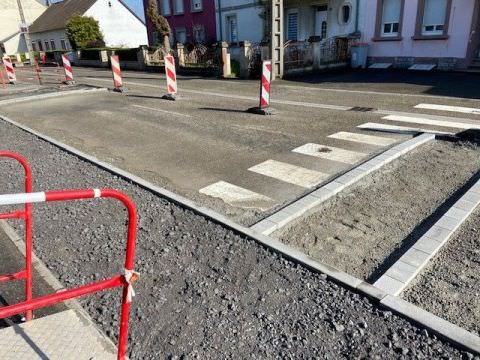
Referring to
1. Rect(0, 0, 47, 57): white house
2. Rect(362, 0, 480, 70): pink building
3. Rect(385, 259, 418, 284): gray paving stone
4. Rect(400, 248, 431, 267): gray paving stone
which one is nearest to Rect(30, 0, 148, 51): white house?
Rect(0, 0, 47, 57): white house

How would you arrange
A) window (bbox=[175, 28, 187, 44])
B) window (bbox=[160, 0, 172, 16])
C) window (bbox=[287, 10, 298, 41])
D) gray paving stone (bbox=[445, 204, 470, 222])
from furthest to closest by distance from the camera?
window (bbox=[160, 0, 172, 16])
window (bbox=[175, 28, 187, 44])
window (bbox=[287, 10, 298, 41])
gray paving stone (bbox=[445, 204, 470, 222])

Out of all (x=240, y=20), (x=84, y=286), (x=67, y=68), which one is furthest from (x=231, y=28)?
(x=84, y=286)

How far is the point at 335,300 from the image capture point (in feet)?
10.8

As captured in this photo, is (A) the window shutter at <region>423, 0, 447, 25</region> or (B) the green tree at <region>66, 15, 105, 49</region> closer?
(A) the window shutter at <region>423, 0, 447, 25</region>

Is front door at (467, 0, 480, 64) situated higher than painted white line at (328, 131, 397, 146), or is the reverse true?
front door at (467, 0, 480, 64)

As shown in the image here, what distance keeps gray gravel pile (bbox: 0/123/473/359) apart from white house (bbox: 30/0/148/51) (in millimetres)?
46564

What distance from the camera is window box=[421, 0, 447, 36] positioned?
1852cm

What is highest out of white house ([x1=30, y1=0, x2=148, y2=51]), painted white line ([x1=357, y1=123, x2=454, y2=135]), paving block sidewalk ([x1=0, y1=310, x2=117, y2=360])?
white house ([x1=30, y1=0, x2=148, y2=51])

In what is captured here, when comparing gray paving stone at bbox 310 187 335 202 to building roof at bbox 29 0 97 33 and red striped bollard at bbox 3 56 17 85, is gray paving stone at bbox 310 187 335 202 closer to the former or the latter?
red striped bollard at bbox 3 56 17 85

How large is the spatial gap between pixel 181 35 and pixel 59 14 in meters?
26.4

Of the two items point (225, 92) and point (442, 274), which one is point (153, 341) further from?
point (225, 92)

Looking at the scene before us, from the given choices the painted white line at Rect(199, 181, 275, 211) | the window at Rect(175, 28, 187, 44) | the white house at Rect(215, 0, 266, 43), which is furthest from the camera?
the window at Rect(175, 28, 187, 44)

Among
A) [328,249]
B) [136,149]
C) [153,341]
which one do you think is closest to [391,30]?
[136,149]

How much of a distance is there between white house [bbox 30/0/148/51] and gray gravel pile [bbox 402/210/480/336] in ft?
159
